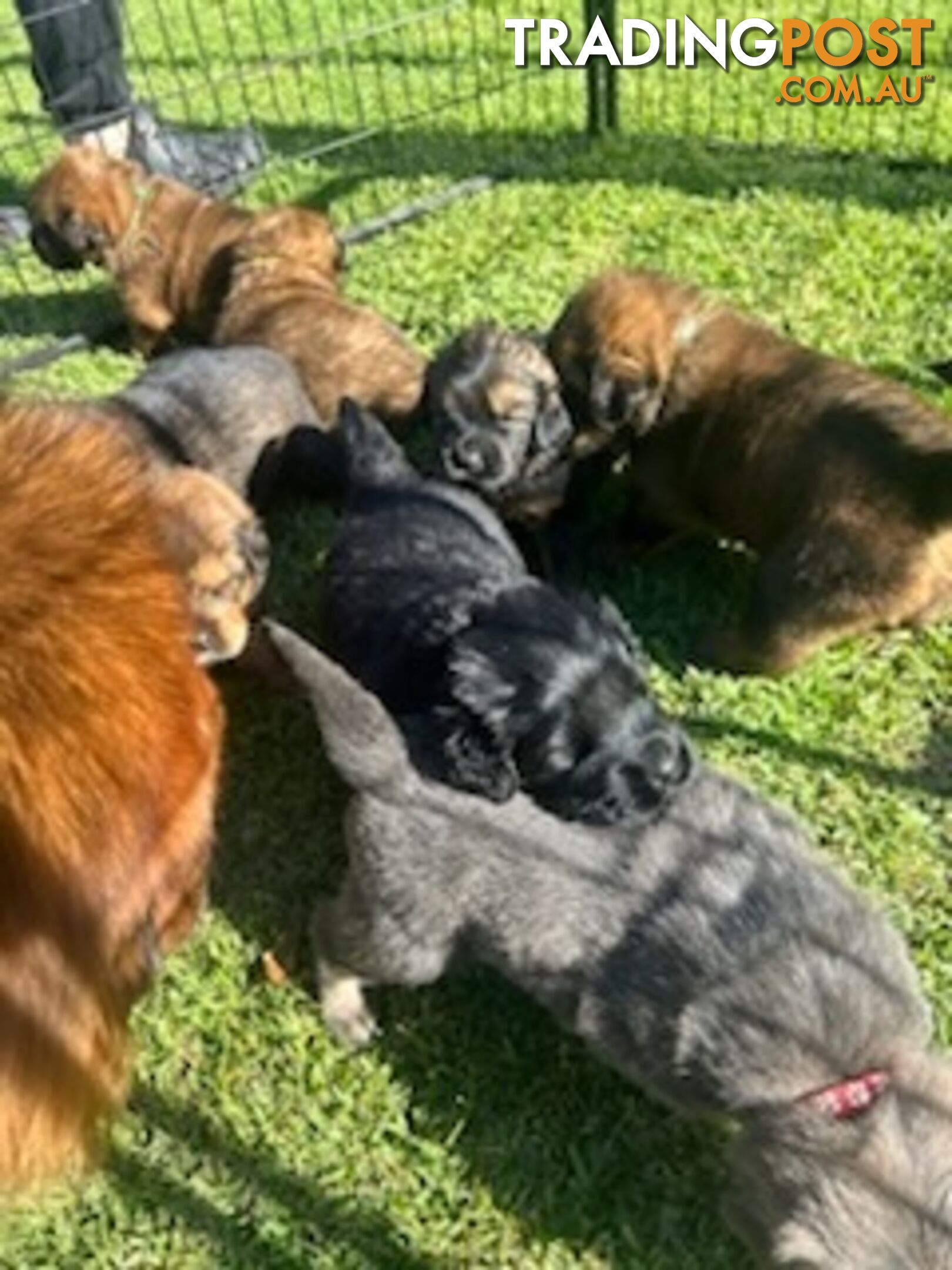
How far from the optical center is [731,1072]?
2.73 meters

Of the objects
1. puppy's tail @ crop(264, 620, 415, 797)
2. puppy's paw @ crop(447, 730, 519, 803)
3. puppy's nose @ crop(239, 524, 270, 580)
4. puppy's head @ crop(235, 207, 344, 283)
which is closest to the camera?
puppy's tail @ crop(264, 620, 415, 797)

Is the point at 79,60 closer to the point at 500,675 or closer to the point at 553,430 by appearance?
the point at 553,430

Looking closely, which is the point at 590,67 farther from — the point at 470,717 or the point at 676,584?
the point at 470,717

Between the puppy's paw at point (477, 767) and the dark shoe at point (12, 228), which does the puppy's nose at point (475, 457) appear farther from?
the dark shoe at point (12, 228)

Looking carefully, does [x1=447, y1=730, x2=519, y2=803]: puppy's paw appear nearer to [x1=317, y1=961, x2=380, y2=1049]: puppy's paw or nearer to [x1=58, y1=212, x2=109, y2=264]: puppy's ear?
[x1=317, y1=961, x2=380, y2=1049]: puppy's paw

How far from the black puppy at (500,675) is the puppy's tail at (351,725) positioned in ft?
0.33

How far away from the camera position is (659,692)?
394cm

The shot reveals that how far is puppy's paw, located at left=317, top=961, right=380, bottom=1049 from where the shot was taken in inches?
131

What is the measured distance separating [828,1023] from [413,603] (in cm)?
127

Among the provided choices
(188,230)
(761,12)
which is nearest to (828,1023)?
(188,230)

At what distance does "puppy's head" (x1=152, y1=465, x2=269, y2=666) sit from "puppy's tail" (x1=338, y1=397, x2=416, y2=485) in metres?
0.28

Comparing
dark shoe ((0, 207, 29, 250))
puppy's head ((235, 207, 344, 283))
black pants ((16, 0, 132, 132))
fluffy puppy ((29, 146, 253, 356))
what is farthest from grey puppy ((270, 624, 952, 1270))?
dark shoe ((0, 207, 29, 250))

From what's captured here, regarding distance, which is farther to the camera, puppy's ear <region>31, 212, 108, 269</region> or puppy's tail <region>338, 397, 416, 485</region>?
puppy's ear <region>31, 212, 108, 269</region>

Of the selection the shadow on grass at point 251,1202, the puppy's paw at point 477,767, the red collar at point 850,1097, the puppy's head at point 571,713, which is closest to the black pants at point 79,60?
the puppy's head at point 571,713
